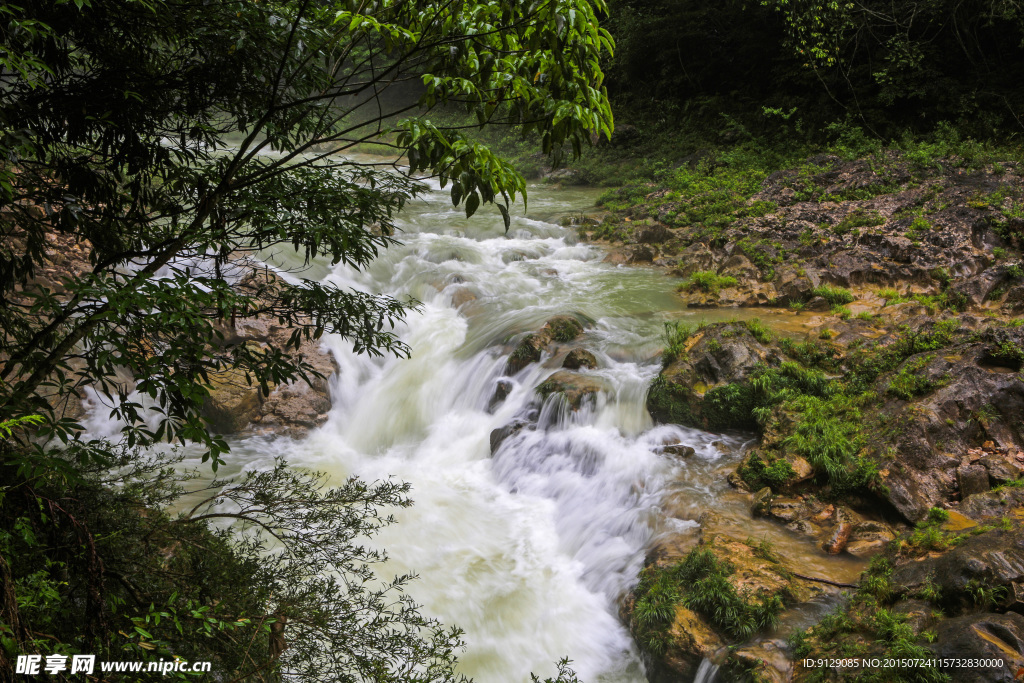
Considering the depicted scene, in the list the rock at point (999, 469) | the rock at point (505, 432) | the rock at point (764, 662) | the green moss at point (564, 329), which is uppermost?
the green moss at point (564, 329)

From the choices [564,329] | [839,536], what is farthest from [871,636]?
[564,329]

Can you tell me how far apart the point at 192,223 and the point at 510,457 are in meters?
5.17

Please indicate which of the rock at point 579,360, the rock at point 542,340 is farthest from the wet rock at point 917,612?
the rock at point 542,340

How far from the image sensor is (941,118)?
13539mm

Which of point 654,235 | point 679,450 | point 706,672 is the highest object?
point 654,235

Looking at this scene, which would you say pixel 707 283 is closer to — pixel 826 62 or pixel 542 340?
pixel 542 340

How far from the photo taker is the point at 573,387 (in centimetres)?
787

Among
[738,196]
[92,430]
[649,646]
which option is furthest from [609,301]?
[92,430]

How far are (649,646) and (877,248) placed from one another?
8.76 meters

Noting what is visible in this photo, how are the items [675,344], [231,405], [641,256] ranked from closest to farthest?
[675,344] < [231,405] < [641,256]

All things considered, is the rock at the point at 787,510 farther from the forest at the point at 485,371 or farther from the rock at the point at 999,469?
the rock at the point at 999,469

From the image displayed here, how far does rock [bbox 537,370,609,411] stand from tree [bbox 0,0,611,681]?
423 centimetres

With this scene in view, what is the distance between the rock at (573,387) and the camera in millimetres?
7715

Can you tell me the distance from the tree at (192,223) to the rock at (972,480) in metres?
5.06
